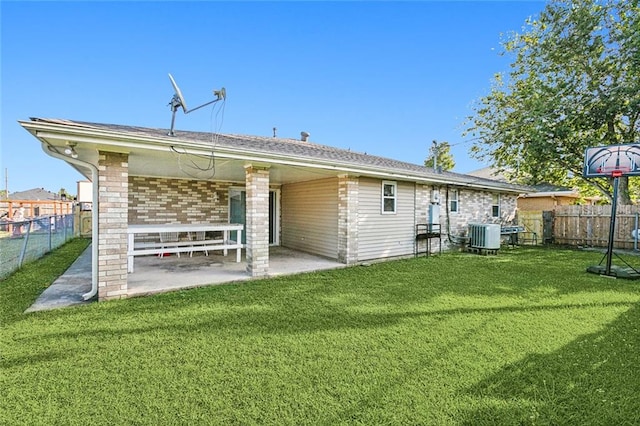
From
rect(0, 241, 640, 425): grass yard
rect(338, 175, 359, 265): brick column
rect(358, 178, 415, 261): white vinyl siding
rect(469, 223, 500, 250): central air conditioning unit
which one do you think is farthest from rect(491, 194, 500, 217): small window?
rect(338, 175, 359, 265): brick column

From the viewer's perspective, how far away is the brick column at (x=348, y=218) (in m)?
8.03

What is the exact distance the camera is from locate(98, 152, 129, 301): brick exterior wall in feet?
15.9

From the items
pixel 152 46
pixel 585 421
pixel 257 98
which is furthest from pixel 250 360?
pixel 257 98

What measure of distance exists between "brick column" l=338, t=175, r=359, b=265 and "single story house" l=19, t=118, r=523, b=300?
0.03 m

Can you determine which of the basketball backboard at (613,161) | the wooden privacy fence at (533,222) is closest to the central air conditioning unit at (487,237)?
the basketball backboard at (613,161)

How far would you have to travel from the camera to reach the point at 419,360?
3047 mm

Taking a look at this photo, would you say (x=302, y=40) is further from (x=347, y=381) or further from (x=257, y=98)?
(x=347, y=381)

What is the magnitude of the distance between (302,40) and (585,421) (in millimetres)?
13142

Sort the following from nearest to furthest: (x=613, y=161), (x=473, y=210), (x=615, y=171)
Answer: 1. (x=615, y=171)
2. (x=613, y=161)
3. (x=473, y=210)

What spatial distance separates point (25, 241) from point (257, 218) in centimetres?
586

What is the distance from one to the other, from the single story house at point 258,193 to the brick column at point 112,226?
1cm

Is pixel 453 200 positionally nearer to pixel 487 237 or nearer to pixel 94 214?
pixel 487 237

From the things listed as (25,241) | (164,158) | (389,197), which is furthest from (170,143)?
(389,197)

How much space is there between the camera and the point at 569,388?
2.59 metres
